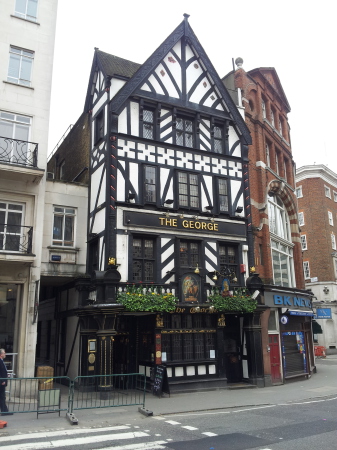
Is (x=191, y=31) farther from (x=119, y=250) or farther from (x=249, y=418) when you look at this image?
(x=249, y=418)

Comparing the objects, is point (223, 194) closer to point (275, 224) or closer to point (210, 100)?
point (210, 100)

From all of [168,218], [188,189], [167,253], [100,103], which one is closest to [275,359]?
[167,253]

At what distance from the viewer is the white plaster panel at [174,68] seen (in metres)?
21.3

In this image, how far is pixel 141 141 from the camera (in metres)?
19.5

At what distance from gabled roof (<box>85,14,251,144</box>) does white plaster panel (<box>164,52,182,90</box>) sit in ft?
1.20

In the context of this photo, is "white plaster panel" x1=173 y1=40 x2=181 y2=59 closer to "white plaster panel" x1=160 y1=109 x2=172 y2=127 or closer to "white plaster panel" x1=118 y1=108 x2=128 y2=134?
"white plaster panel" x1=160 y1=109 x2=172 y2=127

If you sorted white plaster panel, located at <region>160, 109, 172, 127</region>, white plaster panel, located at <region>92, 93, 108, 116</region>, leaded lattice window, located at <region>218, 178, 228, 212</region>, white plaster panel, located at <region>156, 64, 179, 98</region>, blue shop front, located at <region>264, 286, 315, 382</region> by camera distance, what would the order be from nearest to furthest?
1. white plaster panel, located at <region>92, 93, 108, 116</region>
2. white plaster panel, located at <region>160, 109, 172, 127</region>
3. white plaster panel, located at <region>156, 64, 179, 98</region>
4. leaded lattice window, located at <region>218, 178, 228, 212</region>
5. blue shop front, located at <region>264, 286, 315, 382</region>

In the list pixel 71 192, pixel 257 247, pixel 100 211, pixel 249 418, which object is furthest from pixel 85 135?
pixel 249 418

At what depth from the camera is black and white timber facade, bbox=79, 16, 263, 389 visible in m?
17.9

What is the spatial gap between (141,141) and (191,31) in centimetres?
733

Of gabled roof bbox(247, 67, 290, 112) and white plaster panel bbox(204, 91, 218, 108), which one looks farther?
gabled roof bbox(247, 67, 290, 112)

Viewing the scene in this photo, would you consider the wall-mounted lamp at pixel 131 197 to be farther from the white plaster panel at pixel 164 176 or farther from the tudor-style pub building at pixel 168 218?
the white plaster panel at pixel 164 176

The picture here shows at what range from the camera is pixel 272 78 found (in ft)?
98.2

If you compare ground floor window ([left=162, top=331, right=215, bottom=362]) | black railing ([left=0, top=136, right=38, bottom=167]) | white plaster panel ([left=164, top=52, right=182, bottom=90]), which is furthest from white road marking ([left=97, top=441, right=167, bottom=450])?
white plaster panel ([left=164, top=52, right=182, bottom=90])
